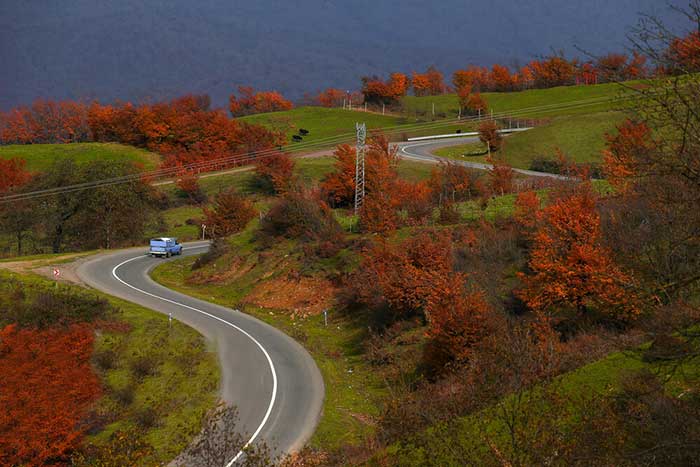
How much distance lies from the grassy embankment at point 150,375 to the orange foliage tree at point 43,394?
1292 mm

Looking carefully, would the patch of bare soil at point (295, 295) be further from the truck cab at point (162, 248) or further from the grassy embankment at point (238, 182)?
the grassy embankment at point (238, 182)

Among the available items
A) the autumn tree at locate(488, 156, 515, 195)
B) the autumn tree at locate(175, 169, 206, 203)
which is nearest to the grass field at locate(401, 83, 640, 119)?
the autumn tree at locate(488, 156, 515, 195)

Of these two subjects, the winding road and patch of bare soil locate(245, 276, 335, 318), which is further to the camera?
patch of bare soil locate(245, 276, 335, 318)

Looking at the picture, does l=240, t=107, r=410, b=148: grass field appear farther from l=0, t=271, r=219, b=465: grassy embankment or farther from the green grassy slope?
l=0, t=271, r=219, b=465: grassy embankment

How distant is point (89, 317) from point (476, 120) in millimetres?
76613

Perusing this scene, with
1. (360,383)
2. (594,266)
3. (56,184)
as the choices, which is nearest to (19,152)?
(56,184)

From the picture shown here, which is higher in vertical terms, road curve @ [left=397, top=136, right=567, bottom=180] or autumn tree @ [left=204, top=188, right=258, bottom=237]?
road curve @ [left=397, top=136, right=567, bottom=180]

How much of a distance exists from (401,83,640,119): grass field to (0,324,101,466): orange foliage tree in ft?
239

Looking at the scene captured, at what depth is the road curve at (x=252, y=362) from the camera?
1981 cm

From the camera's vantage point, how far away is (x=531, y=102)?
100 m

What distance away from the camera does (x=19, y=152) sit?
89.9 metres

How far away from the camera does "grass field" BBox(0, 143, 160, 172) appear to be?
3356 inches

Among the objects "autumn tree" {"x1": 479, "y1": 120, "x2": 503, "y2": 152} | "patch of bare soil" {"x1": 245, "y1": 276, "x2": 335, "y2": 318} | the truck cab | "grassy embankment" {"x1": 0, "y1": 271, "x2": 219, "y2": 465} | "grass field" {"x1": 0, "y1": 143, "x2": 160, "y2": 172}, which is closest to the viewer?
"grassy embankment" {"x1": 0, "y1": 271, "x2": 219, "y2": 465}

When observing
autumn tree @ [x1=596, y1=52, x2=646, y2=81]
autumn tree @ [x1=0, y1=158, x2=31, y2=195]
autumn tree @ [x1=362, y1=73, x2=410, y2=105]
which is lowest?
autumn tree @ [x1=0, y1=158, x2=31, y2=195]
